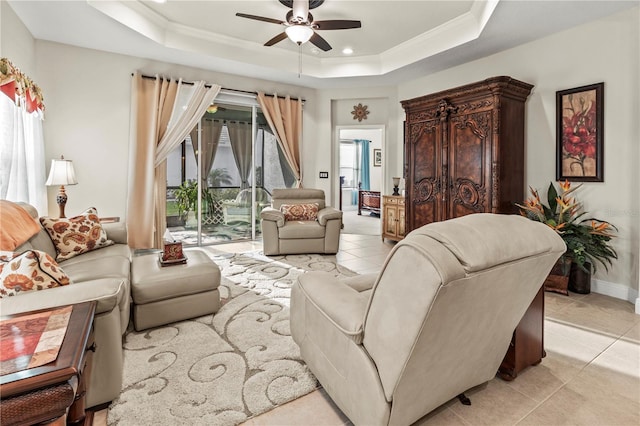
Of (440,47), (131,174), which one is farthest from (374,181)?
(131,174)

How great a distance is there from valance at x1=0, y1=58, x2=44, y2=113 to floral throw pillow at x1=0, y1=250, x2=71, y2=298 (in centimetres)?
204

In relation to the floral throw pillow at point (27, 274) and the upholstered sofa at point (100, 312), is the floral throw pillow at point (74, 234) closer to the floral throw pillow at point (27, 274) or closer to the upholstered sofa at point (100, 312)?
the upholstered sofa at point (100, 312)

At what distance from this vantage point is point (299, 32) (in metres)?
3.21

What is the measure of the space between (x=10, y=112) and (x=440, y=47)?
476 cm

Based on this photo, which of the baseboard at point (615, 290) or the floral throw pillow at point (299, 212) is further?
the floral throw pillow at point (299, 212)

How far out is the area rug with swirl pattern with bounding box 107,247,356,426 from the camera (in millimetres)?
1595

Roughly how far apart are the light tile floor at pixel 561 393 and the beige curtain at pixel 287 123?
462 cm

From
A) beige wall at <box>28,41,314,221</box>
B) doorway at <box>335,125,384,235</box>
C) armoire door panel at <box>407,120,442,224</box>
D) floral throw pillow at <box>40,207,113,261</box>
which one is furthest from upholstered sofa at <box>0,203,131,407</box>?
doorway at <box>335,125,384,235</box>

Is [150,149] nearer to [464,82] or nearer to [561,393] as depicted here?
[464,82]

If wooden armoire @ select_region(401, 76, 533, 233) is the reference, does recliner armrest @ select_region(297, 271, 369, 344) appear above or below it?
below

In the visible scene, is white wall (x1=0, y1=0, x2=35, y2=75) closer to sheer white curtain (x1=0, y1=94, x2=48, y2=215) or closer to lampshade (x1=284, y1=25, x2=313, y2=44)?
sheer white curtain (x1=0, y1=94, x2=48, y2=215)

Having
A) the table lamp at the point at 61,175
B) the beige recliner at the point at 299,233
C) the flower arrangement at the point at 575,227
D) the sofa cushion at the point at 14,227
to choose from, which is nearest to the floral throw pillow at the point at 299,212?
the beige recliner at the point at 299,233

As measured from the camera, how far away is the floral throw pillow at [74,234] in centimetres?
276

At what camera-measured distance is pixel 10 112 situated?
3102 millimetres
